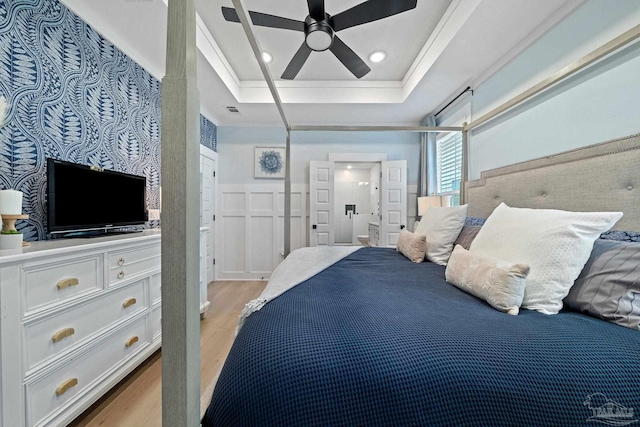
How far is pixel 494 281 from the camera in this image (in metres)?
0.97

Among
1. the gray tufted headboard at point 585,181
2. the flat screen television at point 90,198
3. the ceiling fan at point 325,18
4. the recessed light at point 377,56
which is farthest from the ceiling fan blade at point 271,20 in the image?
the gray tufted headboard at point 585,181

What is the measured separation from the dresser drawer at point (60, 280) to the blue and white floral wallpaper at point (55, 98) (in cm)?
47

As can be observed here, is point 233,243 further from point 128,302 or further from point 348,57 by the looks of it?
point 348,57

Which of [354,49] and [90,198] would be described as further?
[354,49]

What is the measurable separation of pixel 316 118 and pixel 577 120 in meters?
2.98

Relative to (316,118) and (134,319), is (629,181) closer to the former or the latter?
(134,319)

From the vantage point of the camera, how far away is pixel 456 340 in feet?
2.30

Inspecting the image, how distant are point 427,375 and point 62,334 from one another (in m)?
1.63

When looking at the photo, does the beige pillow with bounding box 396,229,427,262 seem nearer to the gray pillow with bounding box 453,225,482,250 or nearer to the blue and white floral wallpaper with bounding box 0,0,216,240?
the gray pillow with bounding box 453,225,482,250

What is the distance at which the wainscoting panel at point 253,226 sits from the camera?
4105 millimetres

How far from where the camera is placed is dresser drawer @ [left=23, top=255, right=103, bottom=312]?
1.11 meters

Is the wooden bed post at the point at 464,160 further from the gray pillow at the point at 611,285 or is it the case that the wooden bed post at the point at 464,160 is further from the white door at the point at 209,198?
the white door at the point at 209,198

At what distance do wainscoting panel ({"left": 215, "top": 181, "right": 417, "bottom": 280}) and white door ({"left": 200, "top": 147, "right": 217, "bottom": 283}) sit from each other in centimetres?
14

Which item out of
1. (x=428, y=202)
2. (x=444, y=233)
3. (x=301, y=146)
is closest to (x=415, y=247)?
(x=444, y=233)
